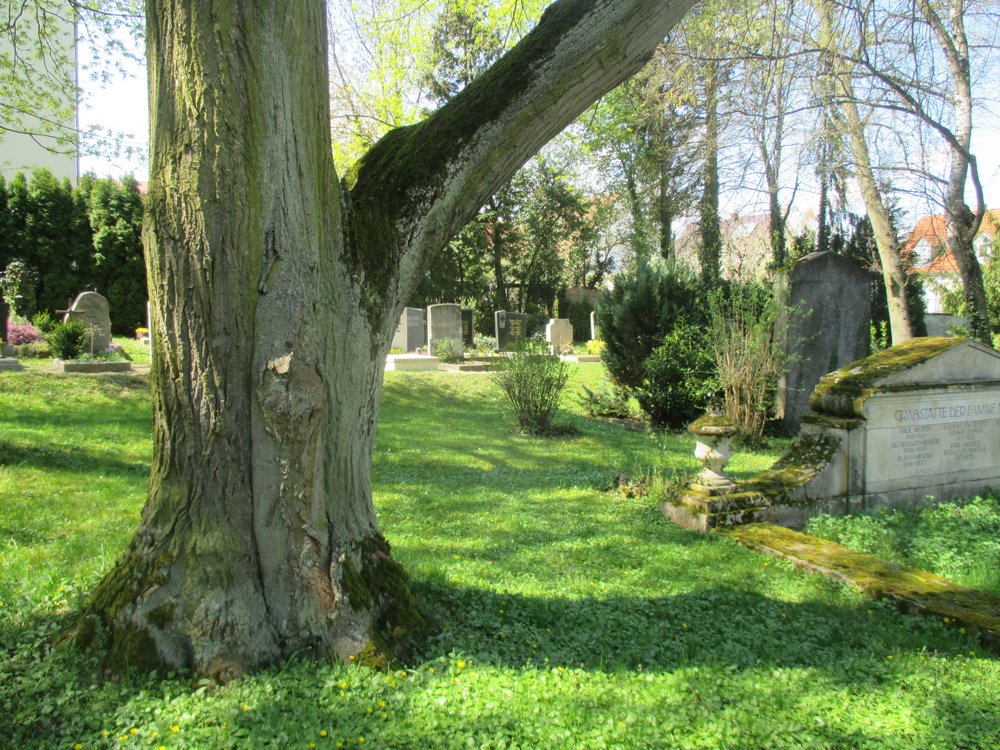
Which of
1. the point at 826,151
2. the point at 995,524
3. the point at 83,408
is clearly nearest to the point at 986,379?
the point at 995,524

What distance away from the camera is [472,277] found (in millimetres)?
33031

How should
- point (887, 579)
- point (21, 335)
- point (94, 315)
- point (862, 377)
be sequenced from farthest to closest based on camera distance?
point (94, 315) < point (21, 335) < point (862, 377) < point (887, 579)

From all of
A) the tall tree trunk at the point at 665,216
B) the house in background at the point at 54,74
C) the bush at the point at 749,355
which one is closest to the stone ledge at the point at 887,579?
the bush at the point at 749,355

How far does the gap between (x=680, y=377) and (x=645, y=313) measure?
5.43ft

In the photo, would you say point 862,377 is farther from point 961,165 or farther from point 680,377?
point 961,165

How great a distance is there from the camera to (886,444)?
5816 millimetres

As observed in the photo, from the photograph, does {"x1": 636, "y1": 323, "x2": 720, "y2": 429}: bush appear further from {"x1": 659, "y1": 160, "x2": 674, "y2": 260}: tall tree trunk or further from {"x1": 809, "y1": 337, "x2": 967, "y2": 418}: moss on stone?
{"x1": 659, "y1": 160, "x2": 674, "y2": 260}: tall tree trunk

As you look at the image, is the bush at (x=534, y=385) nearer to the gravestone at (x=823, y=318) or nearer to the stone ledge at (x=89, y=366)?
the gravestone at (x=823, y=318)

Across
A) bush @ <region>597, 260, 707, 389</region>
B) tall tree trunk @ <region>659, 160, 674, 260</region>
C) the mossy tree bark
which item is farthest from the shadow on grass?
tall tree trunk @ <region>659, 160, 674, 260</region>

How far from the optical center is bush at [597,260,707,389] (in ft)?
36.2

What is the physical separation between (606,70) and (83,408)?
9.60 meters

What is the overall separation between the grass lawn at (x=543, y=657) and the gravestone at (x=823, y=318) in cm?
482

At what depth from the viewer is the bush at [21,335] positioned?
14440mm

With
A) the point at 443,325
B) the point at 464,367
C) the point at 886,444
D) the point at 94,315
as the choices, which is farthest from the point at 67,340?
the point at 886,444
